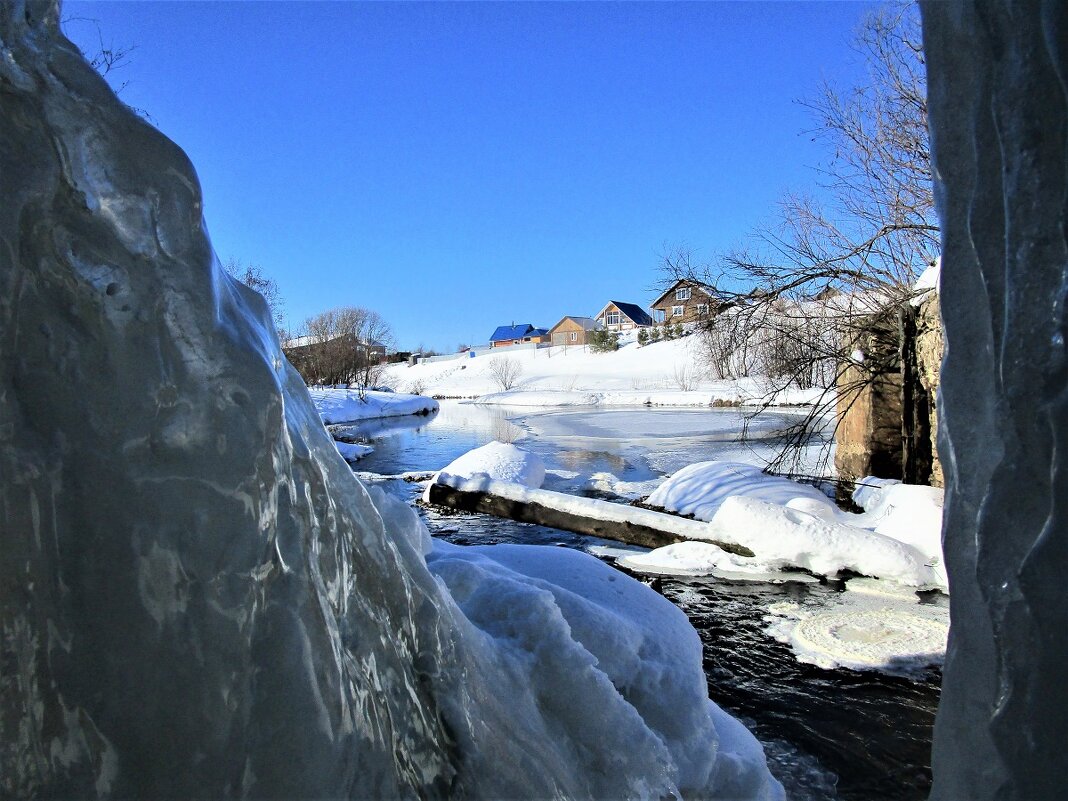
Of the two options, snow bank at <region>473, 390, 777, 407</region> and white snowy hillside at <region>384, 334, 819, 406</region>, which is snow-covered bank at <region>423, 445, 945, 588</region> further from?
snow bank at <region>473, 390, 777, 407</region>

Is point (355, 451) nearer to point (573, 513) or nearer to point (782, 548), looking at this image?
point (573, 513)

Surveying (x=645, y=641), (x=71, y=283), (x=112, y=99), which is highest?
(x=112, y=99)

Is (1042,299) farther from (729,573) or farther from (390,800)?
(729,573)

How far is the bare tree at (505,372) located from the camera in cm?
5225

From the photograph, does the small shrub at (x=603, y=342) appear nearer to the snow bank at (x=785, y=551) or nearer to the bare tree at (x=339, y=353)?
the bare tree at (x=339, y=353)

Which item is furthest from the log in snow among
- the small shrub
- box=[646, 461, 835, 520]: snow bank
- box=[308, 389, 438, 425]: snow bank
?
the small shrub

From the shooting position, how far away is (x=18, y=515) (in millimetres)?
1185

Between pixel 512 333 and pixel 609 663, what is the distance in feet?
302

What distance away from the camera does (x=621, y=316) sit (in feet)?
255

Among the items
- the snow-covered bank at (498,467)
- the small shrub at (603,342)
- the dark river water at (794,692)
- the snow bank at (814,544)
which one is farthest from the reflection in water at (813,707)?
the small shrub at (603,342)

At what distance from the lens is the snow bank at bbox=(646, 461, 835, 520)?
9.31m

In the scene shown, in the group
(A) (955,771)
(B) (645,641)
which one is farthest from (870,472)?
(A) (955,771)

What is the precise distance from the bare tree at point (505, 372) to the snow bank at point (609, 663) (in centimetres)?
4693

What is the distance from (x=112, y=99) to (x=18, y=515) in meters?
0.77
